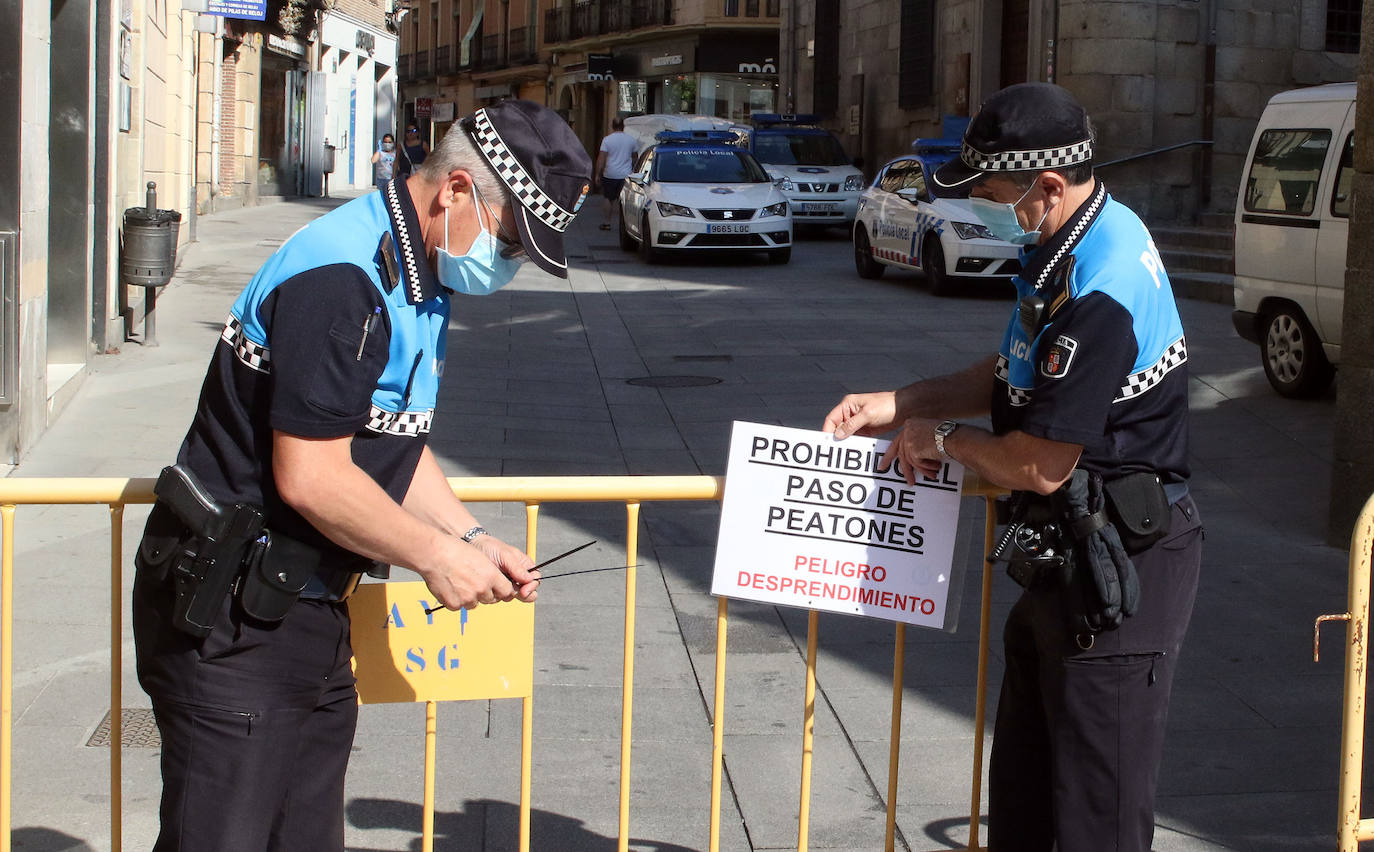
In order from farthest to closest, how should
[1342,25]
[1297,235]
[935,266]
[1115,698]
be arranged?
[1342,25], [935,266], [1297,235], [1115,698]

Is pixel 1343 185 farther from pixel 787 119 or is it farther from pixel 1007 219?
pixel 787 119

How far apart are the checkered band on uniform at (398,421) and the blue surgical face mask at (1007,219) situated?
116cm

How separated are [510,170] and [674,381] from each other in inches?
361

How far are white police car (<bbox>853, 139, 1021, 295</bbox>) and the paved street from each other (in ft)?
15.6

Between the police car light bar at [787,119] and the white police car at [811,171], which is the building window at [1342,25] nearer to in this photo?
the white police car at [811,171]

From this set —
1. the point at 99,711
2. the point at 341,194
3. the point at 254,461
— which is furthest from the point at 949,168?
the point at 341,194

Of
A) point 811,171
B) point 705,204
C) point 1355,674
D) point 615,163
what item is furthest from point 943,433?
point 615,163

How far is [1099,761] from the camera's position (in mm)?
2904

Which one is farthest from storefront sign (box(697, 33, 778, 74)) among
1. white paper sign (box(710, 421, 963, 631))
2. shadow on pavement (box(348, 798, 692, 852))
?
white paper sign (box(710, 421, 963, 631))

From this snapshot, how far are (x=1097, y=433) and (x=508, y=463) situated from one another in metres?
6.30

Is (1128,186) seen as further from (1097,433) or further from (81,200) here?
(1097,433)

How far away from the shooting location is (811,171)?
24.4 meters

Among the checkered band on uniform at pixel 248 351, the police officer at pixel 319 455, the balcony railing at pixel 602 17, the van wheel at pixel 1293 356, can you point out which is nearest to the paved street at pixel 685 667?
the van wheel at pixel 1293 356

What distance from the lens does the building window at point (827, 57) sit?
3288cm
